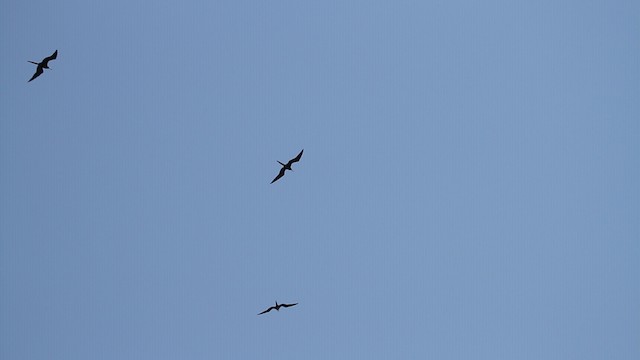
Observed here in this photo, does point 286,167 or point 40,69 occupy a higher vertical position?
point 40,69

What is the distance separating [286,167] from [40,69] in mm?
23541

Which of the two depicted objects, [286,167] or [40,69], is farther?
[286,167]

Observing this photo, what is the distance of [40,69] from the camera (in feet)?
283

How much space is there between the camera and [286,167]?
93.6 metres
